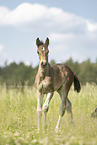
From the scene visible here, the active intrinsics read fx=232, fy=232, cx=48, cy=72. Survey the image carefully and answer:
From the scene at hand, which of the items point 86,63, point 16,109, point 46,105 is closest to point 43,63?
point 46,105

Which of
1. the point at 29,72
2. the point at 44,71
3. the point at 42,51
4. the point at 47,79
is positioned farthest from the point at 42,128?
the point at 29,72

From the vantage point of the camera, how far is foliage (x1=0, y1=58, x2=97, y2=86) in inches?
1179

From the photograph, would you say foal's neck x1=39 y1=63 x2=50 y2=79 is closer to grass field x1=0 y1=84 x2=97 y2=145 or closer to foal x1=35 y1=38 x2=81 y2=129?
foal x1=35 y1=38 x2=81 y2=129

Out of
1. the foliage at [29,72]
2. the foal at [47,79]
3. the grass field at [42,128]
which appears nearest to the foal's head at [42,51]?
the foal at [47,79]

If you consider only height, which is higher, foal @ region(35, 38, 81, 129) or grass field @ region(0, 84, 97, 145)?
foal @ region(35, 38, 81, 129)

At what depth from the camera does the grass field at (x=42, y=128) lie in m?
4.26

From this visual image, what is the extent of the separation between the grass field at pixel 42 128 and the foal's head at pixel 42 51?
60.5 inches

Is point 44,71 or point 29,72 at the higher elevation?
point 29,72

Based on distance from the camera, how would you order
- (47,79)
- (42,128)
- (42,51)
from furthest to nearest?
1. (47,79)
2. (42,51)
3. (42,128)

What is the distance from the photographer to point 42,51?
6.17 m

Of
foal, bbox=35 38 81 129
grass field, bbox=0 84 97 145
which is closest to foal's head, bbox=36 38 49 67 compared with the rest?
foal, bbox=35 38 81 129

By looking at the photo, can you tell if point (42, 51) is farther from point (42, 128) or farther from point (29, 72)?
point (29, 72)

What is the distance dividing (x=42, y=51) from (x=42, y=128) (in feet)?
6.54

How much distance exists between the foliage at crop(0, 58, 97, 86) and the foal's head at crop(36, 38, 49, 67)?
72.9 feet
